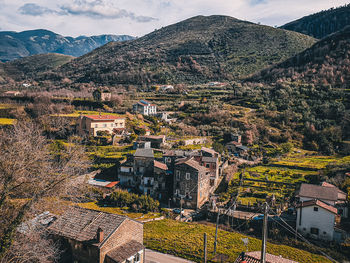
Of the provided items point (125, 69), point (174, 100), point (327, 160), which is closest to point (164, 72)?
point (125, 69)

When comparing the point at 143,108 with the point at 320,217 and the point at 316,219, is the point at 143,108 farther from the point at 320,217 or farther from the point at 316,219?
the point at 320,217

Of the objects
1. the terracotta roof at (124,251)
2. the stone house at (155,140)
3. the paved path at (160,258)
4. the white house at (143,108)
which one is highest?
the white house at (143,108)

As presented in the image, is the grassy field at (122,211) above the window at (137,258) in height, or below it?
below

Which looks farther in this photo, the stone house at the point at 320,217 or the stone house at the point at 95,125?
the stone house at the point at 95,125

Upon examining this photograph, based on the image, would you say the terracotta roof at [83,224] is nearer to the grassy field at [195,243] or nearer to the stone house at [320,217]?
the grassy field at [195,243]

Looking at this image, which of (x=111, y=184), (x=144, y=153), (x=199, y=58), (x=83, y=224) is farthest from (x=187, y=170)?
(x=199, y=58)

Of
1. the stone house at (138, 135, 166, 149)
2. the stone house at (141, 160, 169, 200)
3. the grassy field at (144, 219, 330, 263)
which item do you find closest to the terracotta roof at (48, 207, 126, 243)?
the grassy field at (144, 219, 330, 263)

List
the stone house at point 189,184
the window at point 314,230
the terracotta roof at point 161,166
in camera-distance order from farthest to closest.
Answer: the terracotta roof at point 161,166
the stone house at point 189,184
the window at point 314,230

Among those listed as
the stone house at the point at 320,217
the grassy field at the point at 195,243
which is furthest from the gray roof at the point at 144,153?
the stone house at the point at 320,217
